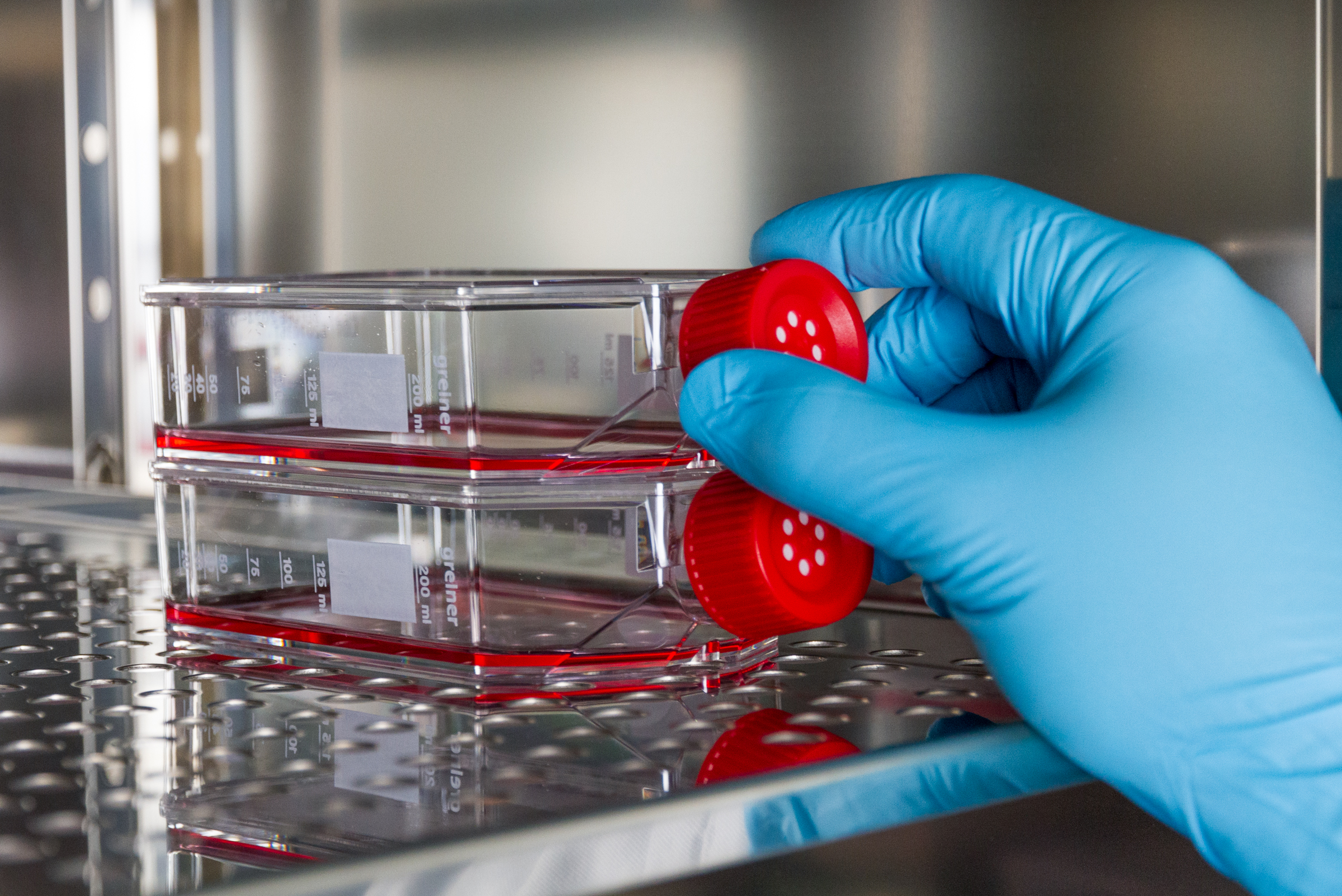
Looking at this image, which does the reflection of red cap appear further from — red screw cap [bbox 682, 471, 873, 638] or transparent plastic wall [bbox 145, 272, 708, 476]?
transparent plastic wall [bbox 145, 272, 708, 476]

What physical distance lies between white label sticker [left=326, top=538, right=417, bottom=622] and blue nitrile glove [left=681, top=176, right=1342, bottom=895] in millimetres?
195

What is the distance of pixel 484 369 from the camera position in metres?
0.71

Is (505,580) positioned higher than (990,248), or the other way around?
(990,248)

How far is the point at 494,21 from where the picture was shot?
4.25ft

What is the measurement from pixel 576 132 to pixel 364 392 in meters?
0.59

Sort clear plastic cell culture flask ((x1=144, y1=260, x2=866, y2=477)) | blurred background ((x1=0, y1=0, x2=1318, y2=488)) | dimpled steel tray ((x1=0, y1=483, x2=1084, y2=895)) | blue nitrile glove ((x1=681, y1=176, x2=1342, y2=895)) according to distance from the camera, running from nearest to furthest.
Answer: dimpled steel tray ((x1=0, y1=483, x2=1084, y2=895)), blue nitrile glove ((x1=681, y1=176, x2=1342, y2=895)), clear plastic cell culture flask ((x1=144, y1=260, x2=866, y2=477)), blurred background ((x1=0, y1=0, x2=1318, y2=488))

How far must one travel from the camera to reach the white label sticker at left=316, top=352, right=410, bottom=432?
72cm

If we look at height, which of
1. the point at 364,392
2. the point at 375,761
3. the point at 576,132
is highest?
the point at 576,132

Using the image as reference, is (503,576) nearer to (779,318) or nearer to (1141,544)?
(779,318)

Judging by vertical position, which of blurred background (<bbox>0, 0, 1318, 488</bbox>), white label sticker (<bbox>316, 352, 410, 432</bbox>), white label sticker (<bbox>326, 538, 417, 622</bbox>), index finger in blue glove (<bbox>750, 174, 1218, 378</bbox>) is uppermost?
blurred background (<bbox>0, 0, 1318, 488</bbox>)

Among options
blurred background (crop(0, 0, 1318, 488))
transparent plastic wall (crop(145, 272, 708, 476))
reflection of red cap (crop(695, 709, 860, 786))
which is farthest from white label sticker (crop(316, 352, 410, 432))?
blurred background (crop(0, 0, 1318, 488))

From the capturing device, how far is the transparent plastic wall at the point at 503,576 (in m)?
0.71

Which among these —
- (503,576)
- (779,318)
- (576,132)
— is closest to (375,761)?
(503,576)

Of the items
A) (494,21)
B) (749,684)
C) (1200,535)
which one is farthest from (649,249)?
(1200,535)
